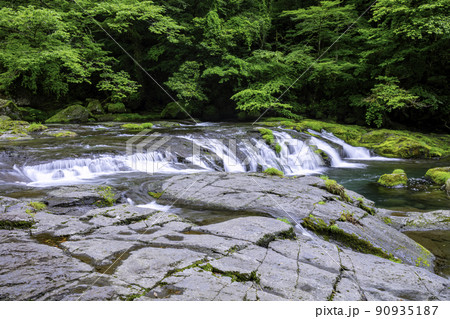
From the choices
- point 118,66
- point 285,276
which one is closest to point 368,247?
point 285,276

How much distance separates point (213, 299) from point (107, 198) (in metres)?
3.74

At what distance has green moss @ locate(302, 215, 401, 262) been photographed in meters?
3.80

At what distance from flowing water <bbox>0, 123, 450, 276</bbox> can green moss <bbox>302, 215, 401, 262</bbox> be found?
1.32 metres

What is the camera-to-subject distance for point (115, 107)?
18172 mm

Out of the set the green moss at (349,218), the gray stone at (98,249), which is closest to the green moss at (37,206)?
the gray stone at (98,249)

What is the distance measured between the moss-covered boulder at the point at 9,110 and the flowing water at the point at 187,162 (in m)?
3.60

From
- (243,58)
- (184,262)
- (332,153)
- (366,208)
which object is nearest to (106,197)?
(184,262)

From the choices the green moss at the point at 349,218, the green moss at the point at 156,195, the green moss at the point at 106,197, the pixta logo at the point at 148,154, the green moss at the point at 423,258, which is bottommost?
the green moss at the point at 423,258

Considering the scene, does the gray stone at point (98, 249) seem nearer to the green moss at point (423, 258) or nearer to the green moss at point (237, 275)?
the green moss at point (237, 275)

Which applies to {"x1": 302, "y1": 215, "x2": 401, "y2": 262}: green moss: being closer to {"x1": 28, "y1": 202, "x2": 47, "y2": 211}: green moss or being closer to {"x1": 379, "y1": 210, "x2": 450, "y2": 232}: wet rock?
{"x1": 379, "y1": 210, "x2": 450, "y2": 232}: wet rock

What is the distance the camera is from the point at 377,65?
1666 cm

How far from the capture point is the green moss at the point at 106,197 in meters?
4.96

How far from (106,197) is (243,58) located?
602 inches

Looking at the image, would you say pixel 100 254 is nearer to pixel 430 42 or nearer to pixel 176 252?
pixel 176 252
